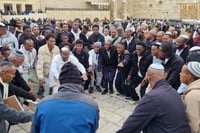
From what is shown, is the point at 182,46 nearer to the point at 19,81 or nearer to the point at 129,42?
the point at 129,42

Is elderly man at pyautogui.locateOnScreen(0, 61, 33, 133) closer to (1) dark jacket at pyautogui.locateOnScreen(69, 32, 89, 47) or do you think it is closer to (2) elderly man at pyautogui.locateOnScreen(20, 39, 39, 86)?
(2) elderly man at pyautogui.locateOnScreen(20, 39, 39, 86)

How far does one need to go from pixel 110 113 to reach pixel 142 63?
132cm

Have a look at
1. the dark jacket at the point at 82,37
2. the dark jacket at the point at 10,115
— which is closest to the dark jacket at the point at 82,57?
the dark jacket at the point at 82,37

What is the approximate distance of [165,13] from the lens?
38.2 meters

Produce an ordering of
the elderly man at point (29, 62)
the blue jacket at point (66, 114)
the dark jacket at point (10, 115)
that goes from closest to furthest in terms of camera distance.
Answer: the blue jacket at point (66, 114) → the dark jacket at point (10, 115) → the elderly man at point (29, 62)

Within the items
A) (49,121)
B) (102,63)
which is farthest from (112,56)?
(49,121)

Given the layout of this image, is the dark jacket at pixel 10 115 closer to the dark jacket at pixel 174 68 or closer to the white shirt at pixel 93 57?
the dark jacket at pixel 174 68

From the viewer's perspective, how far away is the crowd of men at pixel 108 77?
222cm

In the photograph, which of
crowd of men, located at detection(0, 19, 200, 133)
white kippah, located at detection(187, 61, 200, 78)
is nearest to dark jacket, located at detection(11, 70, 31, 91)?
crowd of men, located at detection(0, 19, 200, 133)

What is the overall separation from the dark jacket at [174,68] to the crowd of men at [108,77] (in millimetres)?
18

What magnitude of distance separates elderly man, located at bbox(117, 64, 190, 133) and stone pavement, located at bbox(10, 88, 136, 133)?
225 cm

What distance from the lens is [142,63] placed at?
18.5 feet

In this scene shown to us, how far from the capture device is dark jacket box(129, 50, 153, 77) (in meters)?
5.53

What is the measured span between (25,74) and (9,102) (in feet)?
8.19
